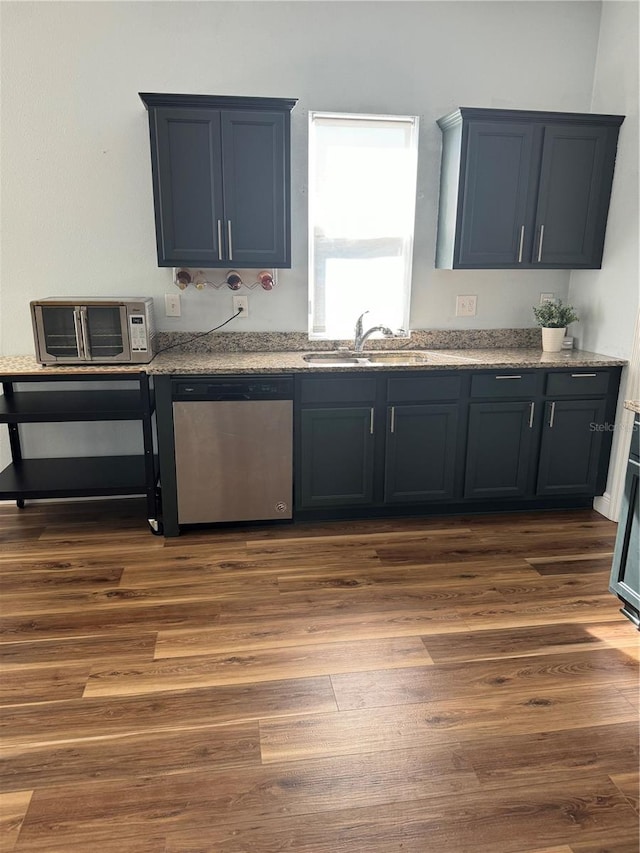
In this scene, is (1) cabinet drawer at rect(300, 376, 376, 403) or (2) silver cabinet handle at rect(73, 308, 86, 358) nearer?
(2) silver cabinet handle at rect(73, 308, 86, 358)

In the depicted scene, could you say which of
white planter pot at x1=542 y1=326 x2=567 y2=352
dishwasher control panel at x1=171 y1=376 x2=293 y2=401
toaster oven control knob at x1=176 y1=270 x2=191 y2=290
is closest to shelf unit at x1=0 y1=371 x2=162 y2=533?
dishwasher control panel at x1=171 y1=376 x2=293 y2=401

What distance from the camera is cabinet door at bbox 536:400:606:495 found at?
3406 millimetres

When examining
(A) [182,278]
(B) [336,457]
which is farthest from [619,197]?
(A) [182,278]

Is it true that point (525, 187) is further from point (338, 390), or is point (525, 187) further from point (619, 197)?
point (338, 390)

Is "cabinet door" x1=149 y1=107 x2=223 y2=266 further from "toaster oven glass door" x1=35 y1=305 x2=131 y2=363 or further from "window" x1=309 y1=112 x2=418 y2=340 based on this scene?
"window" x1=309 y1=112 x2=418 y2=340

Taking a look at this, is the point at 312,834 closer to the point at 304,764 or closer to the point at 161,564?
the point at 304,764

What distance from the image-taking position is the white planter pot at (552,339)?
360cm

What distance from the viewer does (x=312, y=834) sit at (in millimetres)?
1567

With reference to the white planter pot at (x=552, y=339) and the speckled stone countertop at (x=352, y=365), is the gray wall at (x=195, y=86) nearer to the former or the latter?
the speckled stone countertop at (x=352, y=365)

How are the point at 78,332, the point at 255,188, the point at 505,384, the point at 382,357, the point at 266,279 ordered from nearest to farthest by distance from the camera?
the point at 78,332
the point at 255,188
the point at 505,384
the point at 266,279
the point at 382,357

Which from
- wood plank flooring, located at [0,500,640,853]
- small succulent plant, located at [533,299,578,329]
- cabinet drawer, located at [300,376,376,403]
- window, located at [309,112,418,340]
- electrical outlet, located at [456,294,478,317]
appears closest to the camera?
wood plank flooring, located at [0,500,640,853]

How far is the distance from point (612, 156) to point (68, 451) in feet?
11.3

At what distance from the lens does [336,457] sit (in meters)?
3.27

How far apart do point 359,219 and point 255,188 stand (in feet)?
2.43
